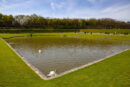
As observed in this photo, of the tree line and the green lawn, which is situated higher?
the tree line

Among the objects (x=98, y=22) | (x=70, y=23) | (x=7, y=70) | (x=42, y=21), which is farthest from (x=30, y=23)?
(x=7, y=70)

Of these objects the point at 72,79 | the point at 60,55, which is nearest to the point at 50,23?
the point at 60,55

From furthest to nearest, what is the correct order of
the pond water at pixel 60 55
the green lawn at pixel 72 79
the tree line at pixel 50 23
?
the tree line at pixel 50 23, the pond water at pixel 60 55, the green lawn at pixel 72 79

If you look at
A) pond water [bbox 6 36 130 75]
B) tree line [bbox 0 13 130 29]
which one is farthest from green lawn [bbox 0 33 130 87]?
tree line [bbox 0 13 130 29]

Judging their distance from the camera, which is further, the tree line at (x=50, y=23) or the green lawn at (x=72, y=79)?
the tree line at (x=50, y=23)

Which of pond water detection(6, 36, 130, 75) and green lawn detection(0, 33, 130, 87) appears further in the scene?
pond water detection(6, 36, 130, 75)

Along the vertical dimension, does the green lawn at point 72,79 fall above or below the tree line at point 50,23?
below

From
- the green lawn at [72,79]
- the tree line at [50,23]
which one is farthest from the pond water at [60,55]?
the tree line at [50,23]

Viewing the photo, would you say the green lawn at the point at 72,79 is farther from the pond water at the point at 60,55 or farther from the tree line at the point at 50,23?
the tree line at the point at 50,23

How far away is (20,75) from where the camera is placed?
16.7ft

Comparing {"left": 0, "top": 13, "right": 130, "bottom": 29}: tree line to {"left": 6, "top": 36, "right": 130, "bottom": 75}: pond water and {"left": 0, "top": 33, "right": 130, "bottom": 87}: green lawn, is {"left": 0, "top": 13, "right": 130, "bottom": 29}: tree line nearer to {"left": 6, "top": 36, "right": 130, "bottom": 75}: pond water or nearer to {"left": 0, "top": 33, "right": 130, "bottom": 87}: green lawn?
{"left": 6, "top": 36, "right": 130, "bottom": 75}: pond water

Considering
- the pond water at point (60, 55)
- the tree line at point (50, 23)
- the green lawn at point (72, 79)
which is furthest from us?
the tree line at point (50, 23)

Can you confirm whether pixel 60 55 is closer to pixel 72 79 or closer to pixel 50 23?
pixel 72 79

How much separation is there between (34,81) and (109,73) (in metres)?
3.48
